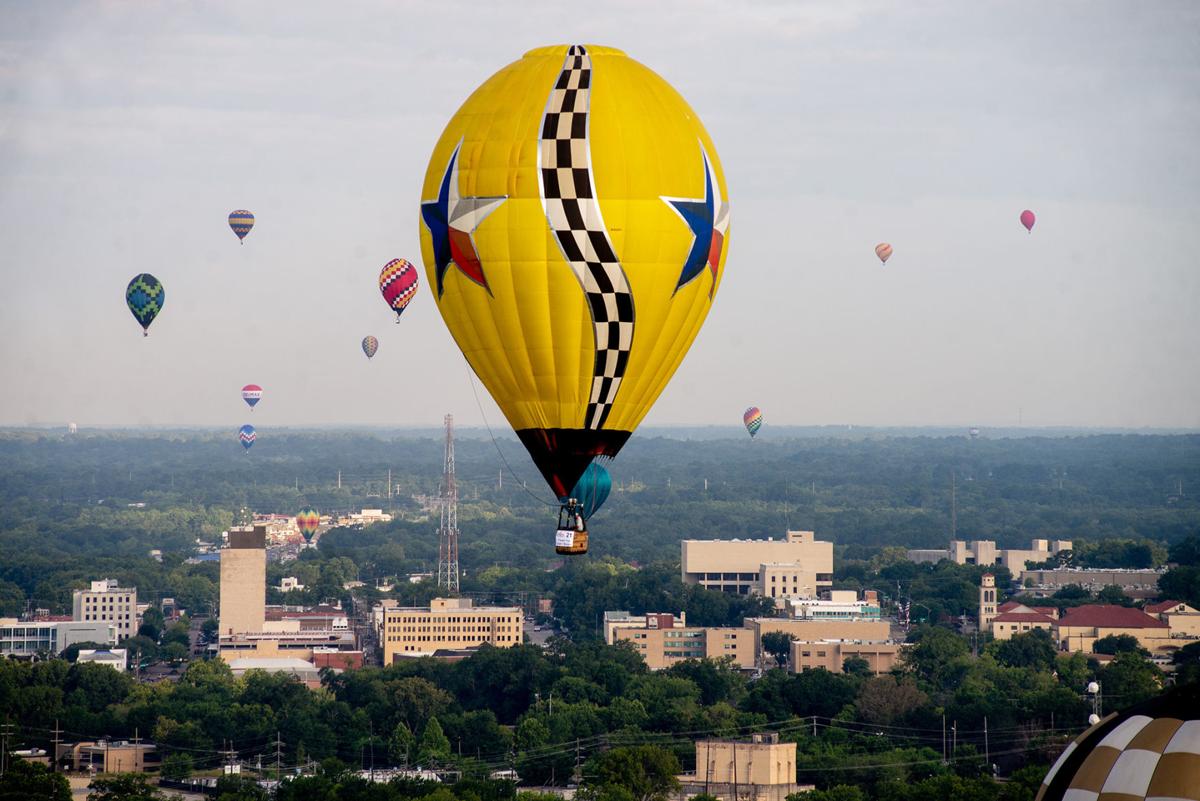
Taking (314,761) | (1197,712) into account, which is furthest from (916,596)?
(1197,712)

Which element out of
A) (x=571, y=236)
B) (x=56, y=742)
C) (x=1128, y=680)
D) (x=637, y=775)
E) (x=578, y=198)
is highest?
(x=578, y=198)

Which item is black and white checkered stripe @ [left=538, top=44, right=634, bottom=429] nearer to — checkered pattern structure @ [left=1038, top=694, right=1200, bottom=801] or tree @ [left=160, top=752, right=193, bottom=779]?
checkered pattern structure @ [left=1038, top=694, right=1200, bottom=801]

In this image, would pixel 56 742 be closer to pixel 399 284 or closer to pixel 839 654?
pixel 399 284

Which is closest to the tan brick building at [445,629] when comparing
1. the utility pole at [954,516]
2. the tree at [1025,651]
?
the tree at [1025,651]

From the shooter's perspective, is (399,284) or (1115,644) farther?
(1115,644)

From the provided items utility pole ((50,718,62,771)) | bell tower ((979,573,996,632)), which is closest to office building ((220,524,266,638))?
bell tower ((979,573,996,632))

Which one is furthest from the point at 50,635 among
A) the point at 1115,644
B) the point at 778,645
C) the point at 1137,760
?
the point at 1137,760

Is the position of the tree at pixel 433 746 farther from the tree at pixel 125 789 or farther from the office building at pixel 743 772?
the office building at pixel 743 772

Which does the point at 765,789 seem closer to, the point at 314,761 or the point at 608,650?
the point at 314,761
